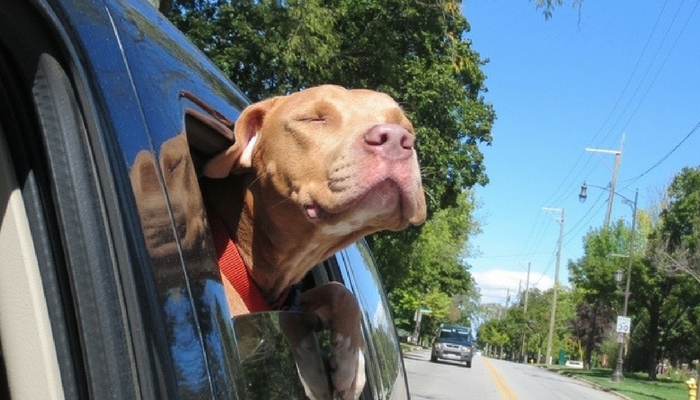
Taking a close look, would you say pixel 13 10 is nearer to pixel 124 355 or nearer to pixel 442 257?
pixel 124 355

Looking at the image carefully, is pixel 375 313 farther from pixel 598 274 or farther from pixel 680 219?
pixel 598 274

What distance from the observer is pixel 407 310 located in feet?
217

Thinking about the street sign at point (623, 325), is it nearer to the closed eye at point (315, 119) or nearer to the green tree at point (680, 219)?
the green tree at point (680, 219)

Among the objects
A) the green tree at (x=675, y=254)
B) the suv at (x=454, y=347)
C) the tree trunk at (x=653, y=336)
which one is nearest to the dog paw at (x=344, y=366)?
the suv at (x=454, y=347)

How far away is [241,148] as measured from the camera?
2.13 m

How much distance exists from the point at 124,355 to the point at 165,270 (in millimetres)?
196

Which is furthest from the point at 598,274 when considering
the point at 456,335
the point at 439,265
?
the point at 456,335

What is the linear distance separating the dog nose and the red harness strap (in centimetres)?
38

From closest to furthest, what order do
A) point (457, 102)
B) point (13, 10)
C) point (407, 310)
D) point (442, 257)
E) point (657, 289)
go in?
point (13, 10) → point (457, 102) → point (657, 289) → point (442, 257) → point (407, 310)

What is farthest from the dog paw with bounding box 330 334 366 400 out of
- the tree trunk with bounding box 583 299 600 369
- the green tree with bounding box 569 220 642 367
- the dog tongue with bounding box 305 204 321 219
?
the tree trunk with bounding box 583 299 600 369

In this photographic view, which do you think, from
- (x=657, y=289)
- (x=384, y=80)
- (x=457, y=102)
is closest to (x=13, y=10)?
(x=384, y=80)

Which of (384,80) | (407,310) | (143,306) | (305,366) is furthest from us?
(407,310)

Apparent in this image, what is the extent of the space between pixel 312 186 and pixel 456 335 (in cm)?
4180

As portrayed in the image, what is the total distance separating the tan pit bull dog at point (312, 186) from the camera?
2.05 meters
